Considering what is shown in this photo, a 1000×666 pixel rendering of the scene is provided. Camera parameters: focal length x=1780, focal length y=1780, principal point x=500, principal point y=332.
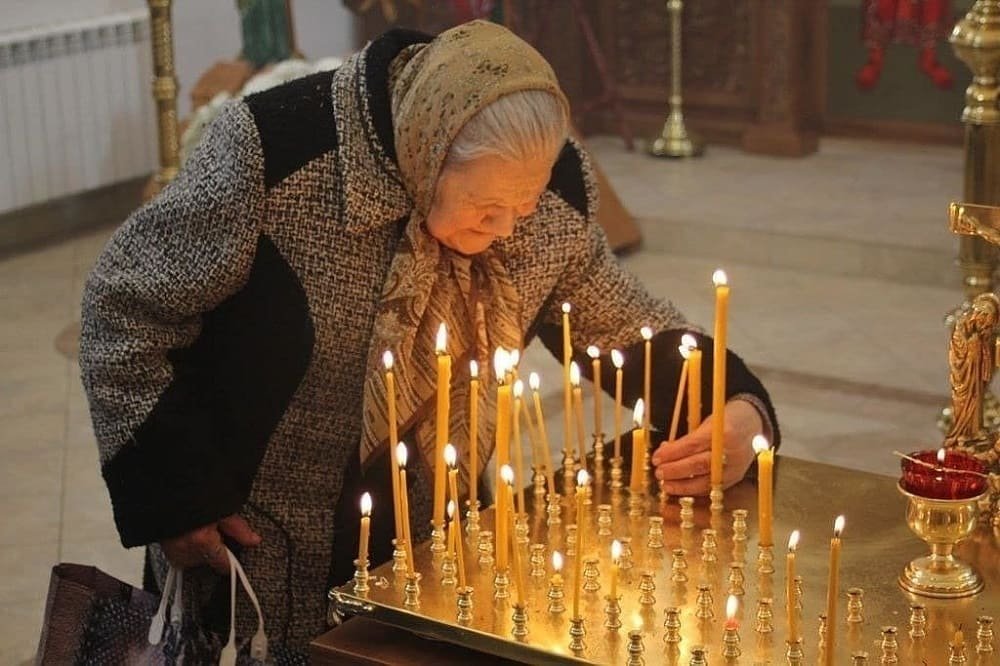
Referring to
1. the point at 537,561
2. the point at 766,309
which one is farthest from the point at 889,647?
the point at 766,309

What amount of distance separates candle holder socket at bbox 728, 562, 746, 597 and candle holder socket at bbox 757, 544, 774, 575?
24mm

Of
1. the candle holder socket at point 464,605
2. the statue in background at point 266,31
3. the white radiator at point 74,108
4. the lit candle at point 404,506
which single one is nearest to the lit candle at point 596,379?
the lit candle at point 404,506

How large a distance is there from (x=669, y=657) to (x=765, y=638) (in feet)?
0.34

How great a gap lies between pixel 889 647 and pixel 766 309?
3939mm

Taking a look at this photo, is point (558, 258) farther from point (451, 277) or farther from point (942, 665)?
point (942, 665)

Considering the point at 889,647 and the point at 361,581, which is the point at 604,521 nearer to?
the point at 361,581

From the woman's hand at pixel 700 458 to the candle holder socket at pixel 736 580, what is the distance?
26 cm

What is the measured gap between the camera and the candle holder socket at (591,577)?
1853 millimetres

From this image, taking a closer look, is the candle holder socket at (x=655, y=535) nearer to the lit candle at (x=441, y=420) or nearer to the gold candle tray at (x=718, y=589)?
the gold candle tray at (x=718, y=589)

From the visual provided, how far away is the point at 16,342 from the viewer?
17.9 ft

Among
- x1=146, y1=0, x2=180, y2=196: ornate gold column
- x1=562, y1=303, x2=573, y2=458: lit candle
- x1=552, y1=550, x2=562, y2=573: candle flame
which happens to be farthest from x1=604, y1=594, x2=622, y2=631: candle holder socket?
x1=146, y1=0, x2=180, y2=196: ornate gold column

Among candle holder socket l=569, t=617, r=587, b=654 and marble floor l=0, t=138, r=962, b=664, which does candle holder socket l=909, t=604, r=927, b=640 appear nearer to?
candle holder socket l=569, t=617, r=587, b=654

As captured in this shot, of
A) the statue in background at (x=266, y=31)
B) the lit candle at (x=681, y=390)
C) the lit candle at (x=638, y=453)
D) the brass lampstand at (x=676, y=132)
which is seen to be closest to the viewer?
the lit candle at (x=638, y=453)

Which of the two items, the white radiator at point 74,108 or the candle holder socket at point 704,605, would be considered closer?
the candle holder socket at point 704,605
